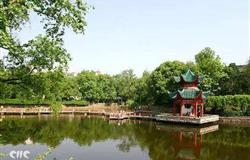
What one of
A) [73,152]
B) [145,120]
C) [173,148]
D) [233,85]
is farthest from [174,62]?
[73,152]

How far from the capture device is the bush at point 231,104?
4859 centimetres

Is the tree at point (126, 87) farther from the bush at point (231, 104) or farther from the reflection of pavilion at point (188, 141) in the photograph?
the reflection of pavilion at point (188, 141)

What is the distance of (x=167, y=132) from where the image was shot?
121 ft

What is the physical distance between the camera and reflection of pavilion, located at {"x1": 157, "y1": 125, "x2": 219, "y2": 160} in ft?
83.5

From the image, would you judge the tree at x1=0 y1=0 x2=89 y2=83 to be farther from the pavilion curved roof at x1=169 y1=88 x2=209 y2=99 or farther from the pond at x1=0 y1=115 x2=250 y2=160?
the pavilion curved roof at x1=169 y1=88 x2=209 y2=99

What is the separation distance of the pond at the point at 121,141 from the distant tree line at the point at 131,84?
5604mm

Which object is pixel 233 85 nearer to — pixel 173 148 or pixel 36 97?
pixel 173 148

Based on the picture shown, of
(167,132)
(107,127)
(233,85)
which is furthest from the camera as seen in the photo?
(233,85)

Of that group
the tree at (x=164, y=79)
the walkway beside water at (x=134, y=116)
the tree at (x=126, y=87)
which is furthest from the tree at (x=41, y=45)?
the tree at (x=126, y=87)

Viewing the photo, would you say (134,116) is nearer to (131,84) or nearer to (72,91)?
(72,91)

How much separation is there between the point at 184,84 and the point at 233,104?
301 inches

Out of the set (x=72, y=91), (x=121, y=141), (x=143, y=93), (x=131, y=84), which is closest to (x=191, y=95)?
(x=121, y=141)

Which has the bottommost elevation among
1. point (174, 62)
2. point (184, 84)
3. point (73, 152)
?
point (73, 152)

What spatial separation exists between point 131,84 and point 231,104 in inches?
1447
